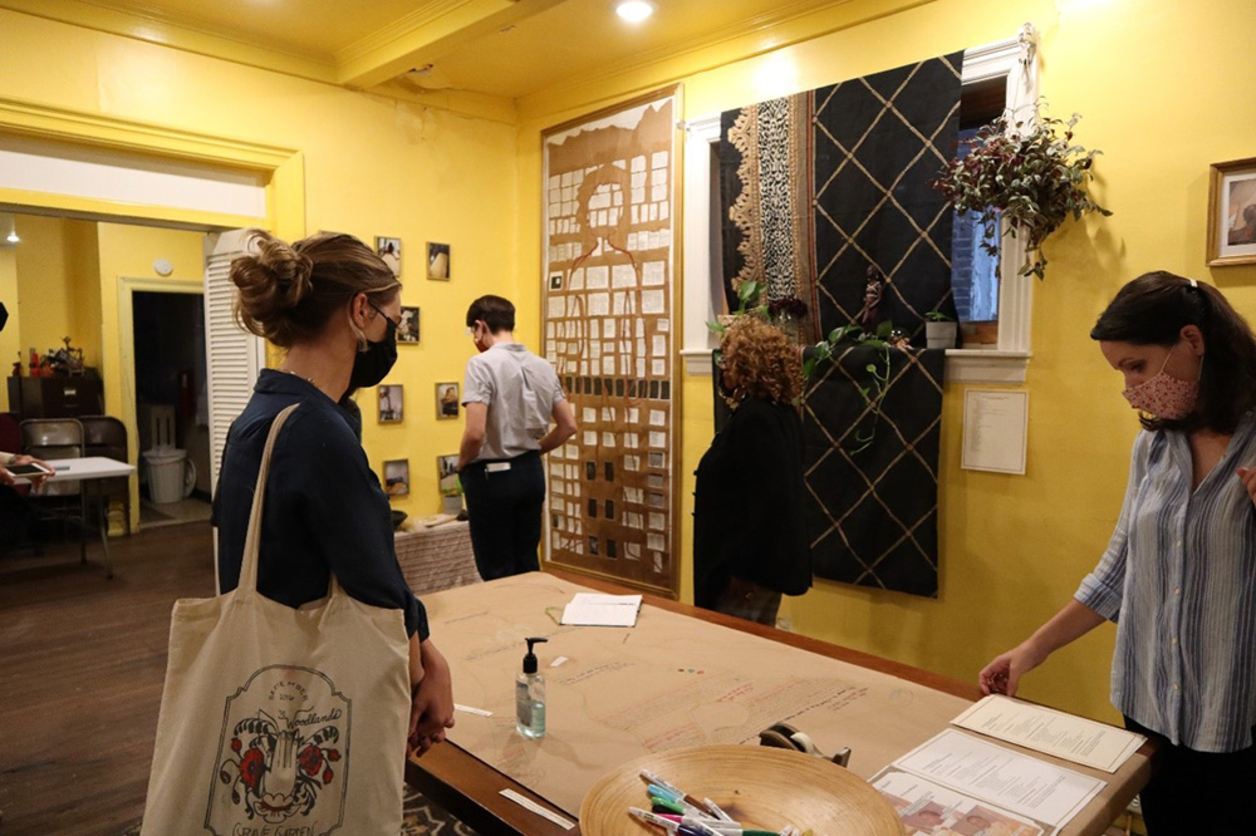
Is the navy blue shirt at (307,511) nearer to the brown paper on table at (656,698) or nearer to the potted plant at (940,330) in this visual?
the brown paper on table at (656,698)

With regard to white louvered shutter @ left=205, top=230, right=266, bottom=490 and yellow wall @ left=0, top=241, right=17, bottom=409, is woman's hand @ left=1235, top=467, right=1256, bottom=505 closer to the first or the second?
white louvered shutter @ left=205, top=230, right=266, bottom=490

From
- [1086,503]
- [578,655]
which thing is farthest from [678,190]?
[578,655]

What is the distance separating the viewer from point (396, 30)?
3.75 meters

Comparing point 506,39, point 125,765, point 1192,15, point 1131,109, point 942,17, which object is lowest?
point 125,765

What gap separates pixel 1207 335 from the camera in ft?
4.63

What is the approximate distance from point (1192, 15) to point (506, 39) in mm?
2750

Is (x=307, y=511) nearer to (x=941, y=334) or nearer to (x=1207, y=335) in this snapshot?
(x=1207, y=335)

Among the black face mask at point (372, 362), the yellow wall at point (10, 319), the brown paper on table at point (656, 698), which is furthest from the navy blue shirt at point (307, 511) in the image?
the yellow wall at point (10, 319)

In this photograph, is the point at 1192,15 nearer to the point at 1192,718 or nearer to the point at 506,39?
the point at 1192,718

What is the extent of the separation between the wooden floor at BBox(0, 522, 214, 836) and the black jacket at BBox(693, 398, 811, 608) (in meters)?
2.02

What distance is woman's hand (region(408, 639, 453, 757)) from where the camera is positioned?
131 centimetres

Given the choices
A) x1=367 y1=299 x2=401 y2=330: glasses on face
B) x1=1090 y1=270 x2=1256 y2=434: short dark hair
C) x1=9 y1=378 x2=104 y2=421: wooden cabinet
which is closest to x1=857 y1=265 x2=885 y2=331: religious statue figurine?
x1=1090 y1=270 x2=1256 y2=434: short dark hair

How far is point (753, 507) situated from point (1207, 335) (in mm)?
1202

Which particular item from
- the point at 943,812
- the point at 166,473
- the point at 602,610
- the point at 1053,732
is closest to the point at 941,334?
the point at 602,610
